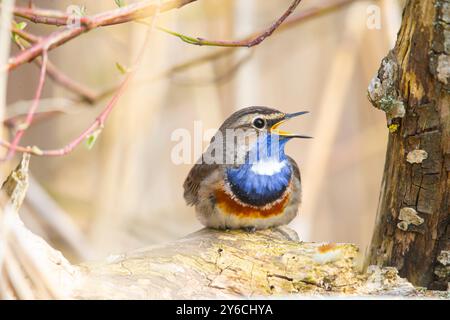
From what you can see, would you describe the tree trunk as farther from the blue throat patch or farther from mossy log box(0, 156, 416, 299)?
the blue throat patch

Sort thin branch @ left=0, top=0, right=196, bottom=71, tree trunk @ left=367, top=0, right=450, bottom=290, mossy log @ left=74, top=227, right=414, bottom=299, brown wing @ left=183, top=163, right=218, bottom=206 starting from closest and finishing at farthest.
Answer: thin branch @ left=0, top=0, right=196, bottom=71, mossy log @ left=74, top=227, right=414, bottom=299, tree trunk @ left=367, top=0, right=450, bottom=290, brown wing @ left=183, top=163, right=218, bottom=206

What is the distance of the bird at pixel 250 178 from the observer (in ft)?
11.4

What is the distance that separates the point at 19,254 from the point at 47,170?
4507 mm

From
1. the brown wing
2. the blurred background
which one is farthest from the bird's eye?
the blurred background

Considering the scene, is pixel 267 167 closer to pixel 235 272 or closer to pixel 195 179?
pixel 195 179

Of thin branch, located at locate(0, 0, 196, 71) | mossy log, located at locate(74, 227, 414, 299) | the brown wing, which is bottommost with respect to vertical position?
mossy log, located at locate(74, 227, 414, 299)

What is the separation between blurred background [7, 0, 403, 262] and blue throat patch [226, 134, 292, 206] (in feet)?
3.38

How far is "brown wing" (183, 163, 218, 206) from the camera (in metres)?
3.64

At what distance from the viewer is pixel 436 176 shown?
2.73m

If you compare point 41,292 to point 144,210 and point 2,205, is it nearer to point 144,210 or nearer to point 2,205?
point 2,205

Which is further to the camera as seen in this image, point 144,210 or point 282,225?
point 144,210

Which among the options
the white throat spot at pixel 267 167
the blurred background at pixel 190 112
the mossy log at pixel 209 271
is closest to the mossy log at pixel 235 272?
the mossy log at pixel 209 271
